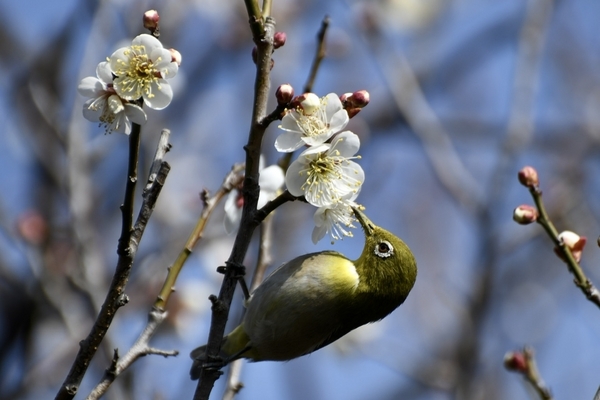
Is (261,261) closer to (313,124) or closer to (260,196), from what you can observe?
(260,196)

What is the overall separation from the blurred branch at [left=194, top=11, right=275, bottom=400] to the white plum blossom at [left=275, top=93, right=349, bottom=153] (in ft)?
0.53

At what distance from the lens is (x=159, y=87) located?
2271 mm

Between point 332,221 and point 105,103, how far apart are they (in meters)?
0.95

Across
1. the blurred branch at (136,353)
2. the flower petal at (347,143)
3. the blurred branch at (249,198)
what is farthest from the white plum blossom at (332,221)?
the blurred branch at (136,353)

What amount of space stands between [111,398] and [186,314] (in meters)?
1.74

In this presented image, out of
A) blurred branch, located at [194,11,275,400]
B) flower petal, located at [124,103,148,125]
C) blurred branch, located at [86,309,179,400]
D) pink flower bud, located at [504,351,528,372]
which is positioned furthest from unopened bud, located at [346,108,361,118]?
pink flower bud, located at [504,351,528,372]

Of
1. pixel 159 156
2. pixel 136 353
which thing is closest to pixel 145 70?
pixel 159 156

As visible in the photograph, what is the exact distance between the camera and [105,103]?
227cm

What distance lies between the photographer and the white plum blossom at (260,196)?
3158mm

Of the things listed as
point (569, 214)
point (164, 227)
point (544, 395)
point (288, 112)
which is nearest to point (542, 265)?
point (569, 214)

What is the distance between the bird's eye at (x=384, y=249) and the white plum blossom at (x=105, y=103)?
1.57 meters

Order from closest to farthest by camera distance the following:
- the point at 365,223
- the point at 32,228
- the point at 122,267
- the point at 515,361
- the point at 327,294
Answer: the point at 122,267 < the point at 515,361 < the point at 365,223 < the point at 327,294 < the point at 32,228

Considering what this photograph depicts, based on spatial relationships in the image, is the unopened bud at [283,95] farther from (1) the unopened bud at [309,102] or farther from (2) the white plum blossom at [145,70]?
(2) the white plum blossom at [145,70]

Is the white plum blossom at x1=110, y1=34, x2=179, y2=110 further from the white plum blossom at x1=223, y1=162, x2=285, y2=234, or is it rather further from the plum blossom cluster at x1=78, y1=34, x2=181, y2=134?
the white plum blossom at x1=223, y1=162, x2=285, y2=234
